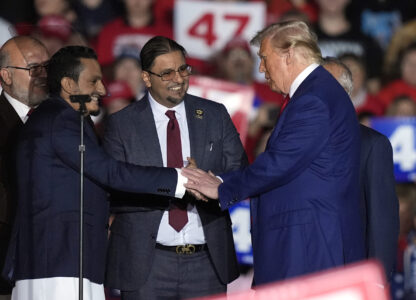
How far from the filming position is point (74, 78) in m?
3.32

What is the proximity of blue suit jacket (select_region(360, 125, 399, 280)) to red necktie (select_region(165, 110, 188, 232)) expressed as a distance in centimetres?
71

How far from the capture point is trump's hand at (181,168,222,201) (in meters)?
3.31

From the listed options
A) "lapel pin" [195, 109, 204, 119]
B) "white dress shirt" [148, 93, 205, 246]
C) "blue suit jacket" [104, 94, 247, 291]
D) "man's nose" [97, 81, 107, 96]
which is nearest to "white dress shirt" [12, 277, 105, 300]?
"blue suit jacket" [104, 94, 247, 291]

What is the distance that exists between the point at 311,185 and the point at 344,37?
3.52 metres

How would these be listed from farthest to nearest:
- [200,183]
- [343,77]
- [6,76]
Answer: [6,76], [343,77], [200,183]

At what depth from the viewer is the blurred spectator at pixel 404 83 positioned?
6.33 m

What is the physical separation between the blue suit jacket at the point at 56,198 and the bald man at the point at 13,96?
0.36 m

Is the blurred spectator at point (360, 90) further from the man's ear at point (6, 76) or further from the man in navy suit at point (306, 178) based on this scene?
the man in navy suit at point (306, 178)

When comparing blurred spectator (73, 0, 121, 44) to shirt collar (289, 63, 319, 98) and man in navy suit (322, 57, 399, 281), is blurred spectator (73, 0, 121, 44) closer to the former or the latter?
man in navy suit (322, 57, 399, 281)

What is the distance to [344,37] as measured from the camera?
6305 mm

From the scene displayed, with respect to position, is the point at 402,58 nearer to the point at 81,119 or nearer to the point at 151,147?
the point at 151,147

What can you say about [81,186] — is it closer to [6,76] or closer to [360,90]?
[6,76]

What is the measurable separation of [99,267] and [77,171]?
377mm

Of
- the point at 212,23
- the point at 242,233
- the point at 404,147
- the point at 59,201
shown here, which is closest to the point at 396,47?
the point at 404,147
